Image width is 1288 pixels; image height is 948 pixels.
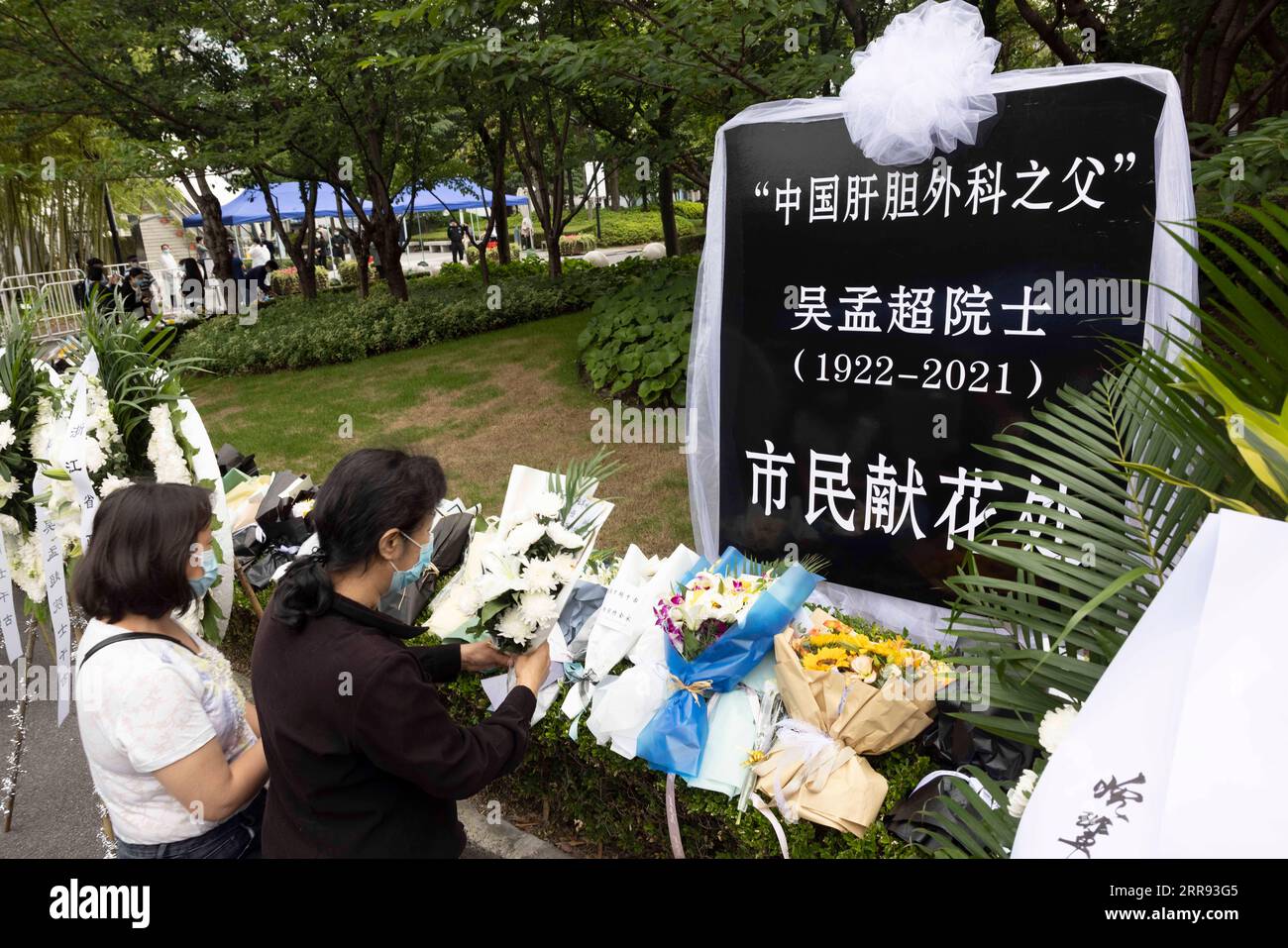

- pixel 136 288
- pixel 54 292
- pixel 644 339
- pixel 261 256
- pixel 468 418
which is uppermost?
pixel 261 256

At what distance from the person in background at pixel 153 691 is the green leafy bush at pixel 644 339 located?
5.71m

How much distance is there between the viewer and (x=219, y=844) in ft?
7.17

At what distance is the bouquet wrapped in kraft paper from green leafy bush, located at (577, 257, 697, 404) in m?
5.18

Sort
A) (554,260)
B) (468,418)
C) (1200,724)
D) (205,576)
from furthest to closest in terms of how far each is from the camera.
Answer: (554,260)
(468,418)
(205,576)
(1200,724)

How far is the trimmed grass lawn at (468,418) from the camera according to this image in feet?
20.9

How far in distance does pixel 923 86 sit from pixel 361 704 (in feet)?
9.26

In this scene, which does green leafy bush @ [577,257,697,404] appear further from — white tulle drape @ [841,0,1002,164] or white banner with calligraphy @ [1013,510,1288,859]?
white banner with calligraphy @ [1013,510,1288,859]

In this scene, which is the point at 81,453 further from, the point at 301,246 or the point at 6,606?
the point at 301,246

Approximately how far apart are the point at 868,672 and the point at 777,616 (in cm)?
31

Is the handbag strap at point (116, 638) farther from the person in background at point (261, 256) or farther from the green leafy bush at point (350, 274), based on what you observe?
the person in background at point (261, 256)

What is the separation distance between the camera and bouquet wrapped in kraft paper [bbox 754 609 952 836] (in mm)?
2379

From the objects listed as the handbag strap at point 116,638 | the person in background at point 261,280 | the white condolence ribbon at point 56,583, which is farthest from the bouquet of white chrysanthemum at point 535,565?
the person in background at point 261,280

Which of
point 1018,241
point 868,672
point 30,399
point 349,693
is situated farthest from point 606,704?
point 30,399

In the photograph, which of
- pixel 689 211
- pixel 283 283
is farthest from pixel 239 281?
pixel 689 211
